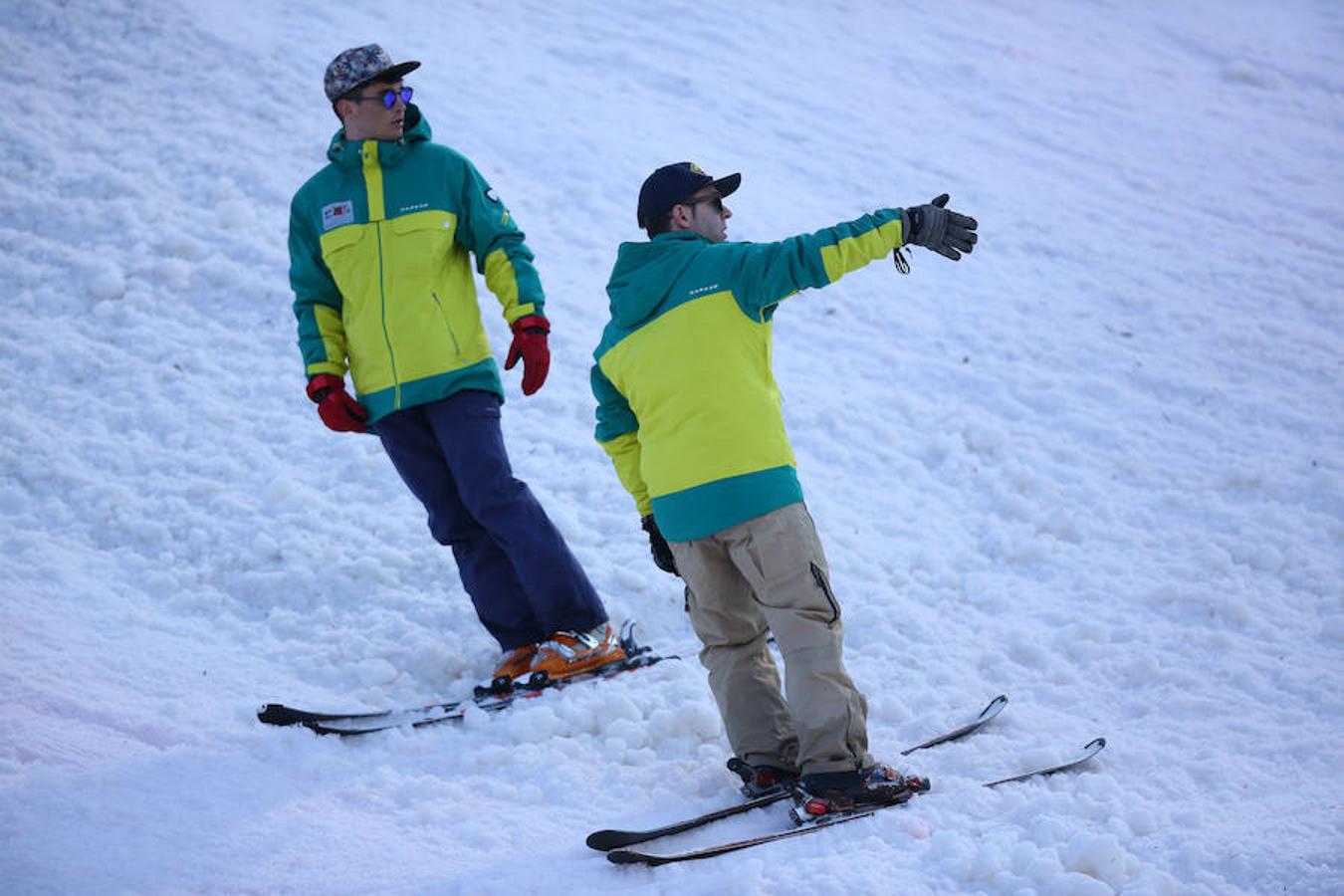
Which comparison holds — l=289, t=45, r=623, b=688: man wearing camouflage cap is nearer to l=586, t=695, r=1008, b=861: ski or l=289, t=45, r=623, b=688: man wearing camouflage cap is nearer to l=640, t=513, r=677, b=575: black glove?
l=640, t=513, r=677, b=575: black glove

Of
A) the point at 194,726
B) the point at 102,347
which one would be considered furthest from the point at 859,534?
the point at 102,347

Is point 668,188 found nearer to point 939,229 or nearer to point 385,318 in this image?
point 939,229

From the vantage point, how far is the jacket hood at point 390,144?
472 cm

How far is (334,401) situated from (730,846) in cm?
232

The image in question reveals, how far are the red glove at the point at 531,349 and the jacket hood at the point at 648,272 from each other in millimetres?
626

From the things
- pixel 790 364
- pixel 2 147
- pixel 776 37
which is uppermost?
pixel 776 37

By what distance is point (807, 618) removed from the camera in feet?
12.3

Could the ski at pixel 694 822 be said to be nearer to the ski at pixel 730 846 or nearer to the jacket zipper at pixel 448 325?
the ski at pixel 730 846

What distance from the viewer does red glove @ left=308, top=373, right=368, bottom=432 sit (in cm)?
470

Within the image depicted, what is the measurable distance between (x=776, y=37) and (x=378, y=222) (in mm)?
9349

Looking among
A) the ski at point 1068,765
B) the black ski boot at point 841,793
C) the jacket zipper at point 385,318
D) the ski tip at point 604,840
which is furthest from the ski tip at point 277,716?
the ski at point 1068,765

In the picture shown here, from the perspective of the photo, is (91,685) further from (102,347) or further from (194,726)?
(102,347)

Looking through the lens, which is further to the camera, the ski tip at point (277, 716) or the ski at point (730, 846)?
the ski tip at point (277, 716)

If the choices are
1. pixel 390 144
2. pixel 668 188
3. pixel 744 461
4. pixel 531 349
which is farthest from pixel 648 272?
pixel 390 144
